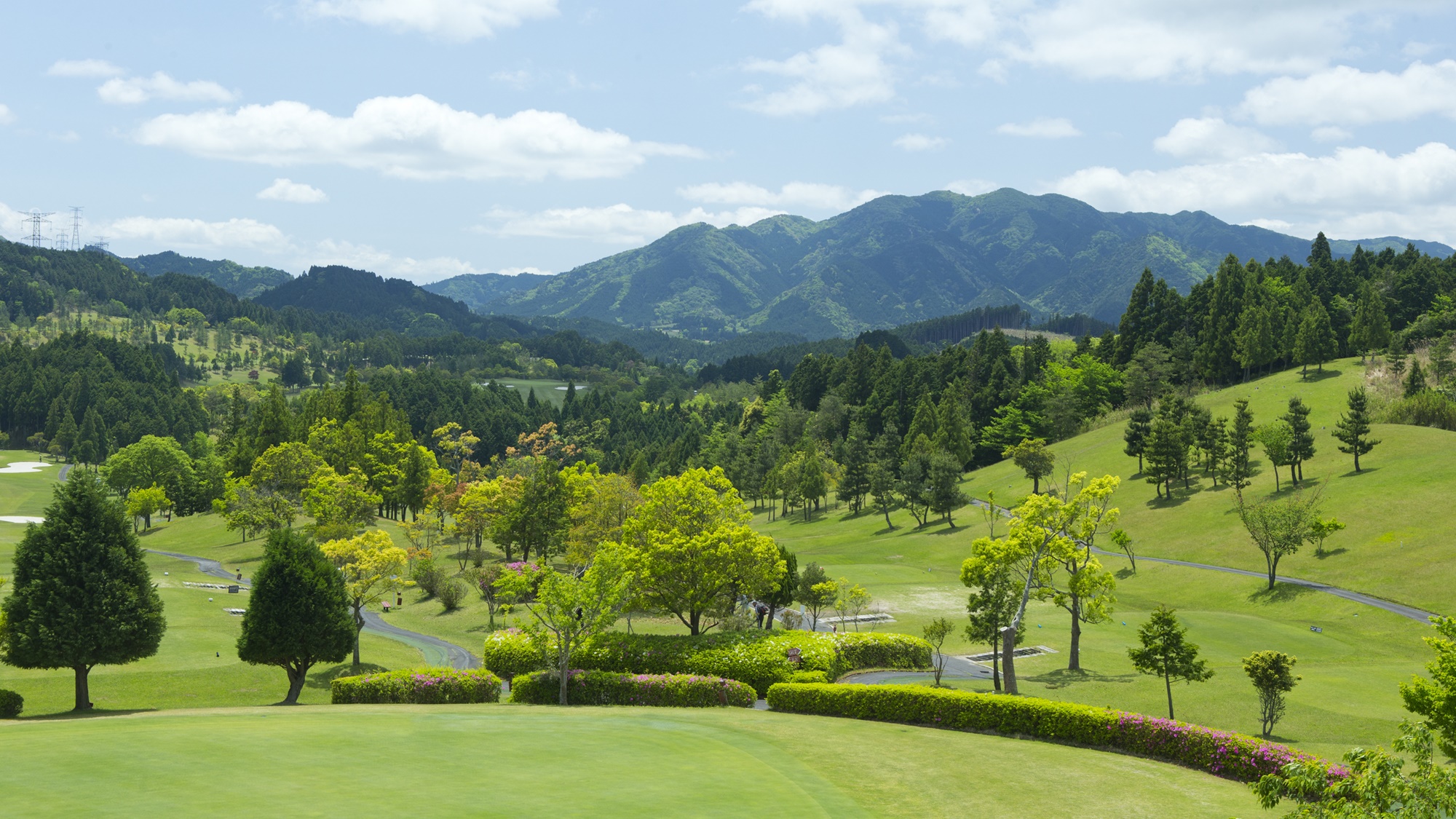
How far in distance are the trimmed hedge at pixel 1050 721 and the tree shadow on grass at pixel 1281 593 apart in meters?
43.9

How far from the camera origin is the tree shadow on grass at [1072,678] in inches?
1778

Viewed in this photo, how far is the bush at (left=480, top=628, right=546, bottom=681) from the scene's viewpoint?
151ft

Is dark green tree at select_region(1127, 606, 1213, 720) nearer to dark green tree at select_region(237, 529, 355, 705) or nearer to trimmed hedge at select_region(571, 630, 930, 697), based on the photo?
trimmed hedge at select_region(571, 630, 930, 697)

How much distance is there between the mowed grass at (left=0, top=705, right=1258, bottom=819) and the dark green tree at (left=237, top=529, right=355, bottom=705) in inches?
449

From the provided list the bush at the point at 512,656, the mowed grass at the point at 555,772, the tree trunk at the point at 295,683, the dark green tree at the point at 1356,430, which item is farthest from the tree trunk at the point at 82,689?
the dark green tree at the point at 1356,430

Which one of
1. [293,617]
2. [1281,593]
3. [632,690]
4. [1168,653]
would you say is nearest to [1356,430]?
[1281,593]

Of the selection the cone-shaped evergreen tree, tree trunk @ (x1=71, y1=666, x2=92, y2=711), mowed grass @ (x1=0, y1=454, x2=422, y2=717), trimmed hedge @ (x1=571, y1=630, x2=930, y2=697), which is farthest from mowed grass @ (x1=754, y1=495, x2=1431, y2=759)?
tree trunk @ (x1=71, y1=666, x2=92, y2=711)

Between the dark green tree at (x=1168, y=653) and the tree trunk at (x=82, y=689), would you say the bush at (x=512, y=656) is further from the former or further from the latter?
the dark green tree at (x=1168, y=653)

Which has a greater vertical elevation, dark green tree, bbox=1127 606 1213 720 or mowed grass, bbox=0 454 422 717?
dark green tree, bbox=1127 606 1213 720

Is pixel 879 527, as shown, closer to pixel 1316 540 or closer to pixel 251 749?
pixel 1316 540

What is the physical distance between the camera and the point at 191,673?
50875mm

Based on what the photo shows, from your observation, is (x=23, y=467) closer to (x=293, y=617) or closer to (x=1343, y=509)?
(x=293, y=617)

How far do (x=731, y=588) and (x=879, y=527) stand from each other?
64.3 metres

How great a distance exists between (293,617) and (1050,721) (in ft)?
113
